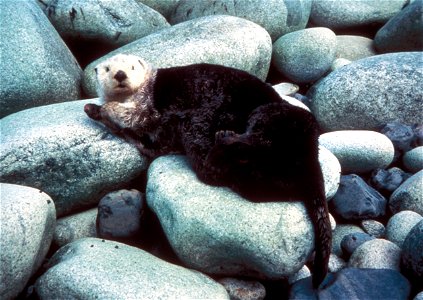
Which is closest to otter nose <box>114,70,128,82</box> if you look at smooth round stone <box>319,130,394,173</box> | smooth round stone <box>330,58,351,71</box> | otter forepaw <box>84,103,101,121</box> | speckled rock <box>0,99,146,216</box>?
otter forepaw <box>84,103,101,121</box>

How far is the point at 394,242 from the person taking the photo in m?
3.55

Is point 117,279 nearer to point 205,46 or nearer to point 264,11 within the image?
point 205,46

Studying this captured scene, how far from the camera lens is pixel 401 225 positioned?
3.60m

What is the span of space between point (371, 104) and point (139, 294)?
364 cm

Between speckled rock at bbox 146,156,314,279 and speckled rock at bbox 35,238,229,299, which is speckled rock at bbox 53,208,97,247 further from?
speckled rock at bbox 146,156,314,279

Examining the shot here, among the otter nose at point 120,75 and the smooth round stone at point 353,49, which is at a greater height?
the otter nose at point 120,75

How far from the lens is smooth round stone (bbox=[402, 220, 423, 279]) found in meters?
3.04

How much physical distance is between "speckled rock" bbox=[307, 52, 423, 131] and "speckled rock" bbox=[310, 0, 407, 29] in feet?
6.57

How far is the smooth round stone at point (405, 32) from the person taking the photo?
6.21 m

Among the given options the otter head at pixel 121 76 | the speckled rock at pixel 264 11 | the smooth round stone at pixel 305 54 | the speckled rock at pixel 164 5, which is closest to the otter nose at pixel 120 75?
the otter head at pixel 121 76

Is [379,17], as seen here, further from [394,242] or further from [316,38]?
[394,242]

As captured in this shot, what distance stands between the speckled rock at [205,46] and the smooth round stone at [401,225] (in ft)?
8.61

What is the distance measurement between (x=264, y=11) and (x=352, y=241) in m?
3.95

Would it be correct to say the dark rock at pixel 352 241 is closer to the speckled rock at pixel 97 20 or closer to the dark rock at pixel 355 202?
the dark rock at pixel 355 202
